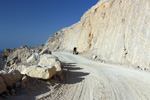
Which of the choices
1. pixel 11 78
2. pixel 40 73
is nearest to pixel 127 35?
pixel 40 73

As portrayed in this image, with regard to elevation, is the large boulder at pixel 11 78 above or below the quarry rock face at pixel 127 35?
below

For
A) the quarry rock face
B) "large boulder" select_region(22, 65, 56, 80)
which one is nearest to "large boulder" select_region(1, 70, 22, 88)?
"large boulder" select_region(22, 65, 56, 80)

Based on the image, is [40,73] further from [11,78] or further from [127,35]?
[127,35]

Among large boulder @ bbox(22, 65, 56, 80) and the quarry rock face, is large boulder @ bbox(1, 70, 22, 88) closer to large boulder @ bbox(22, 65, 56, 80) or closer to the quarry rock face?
large boulder @ bbox(22, 65, 56, 80)

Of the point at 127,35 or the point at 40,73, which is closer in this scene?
the point at 40,73

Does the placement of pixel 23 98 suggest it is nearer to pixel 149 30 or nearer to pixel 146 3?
pixel 149 30

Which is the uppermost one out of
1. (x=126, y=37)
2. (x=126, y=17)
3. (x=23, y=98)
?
(x=126, y=17)

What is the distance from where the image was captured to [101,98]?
5395 mm

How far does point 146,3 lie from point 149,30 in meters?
3.26

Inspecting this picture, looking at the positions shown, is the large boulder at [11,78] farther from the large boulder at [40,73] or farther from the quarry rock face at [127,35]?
the quarry rock face at [127,35]

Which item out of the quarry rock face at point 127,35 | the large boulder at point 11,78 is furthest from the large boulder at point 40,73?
the quarry rock face at point 127,35

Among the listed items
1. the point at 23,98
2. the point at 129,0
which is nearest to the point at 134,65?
the point at 129,0

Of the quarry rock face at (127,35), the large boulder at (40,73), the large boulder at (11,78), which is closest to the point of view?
the large boulder at (11,78)

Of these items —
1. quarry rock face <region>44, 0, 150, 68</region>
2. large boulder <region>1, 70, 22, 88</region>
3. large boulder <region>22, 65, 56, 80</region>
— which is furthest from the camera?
quarry rock face <region>44, 0, 150, 68</region>
